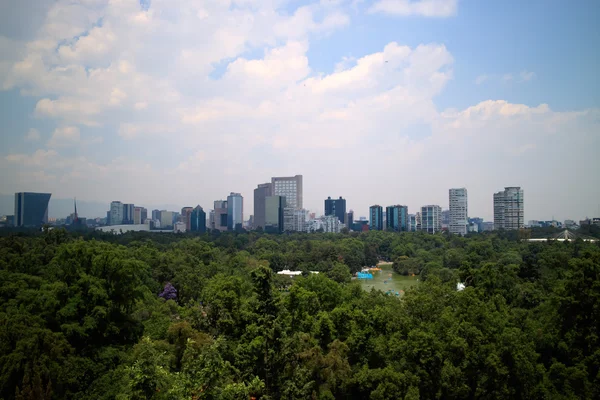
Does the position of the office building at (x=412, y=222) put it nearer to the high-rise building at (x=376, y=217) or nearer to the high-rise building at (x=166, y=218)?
the high-rise building at (x=376, y=217)

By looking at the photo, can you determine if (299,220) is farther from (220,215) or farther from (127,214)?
(127,214)

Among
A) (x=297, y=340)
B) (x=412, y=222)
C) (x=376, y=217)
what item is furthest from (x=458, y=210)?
(x=297, y=340)

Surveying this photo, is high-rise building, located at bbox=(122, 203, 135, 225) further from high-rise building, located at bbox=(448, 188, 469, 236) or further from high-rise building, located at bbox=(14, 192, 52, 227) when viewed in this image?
high-rise building, located at bbox=(448, 188, 469, 236)

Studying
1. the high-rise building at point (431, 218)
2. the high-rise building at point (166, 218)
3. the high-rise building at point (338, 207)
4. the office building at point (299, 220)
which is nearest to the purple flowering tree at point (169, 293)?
the office building at point (299, 220)

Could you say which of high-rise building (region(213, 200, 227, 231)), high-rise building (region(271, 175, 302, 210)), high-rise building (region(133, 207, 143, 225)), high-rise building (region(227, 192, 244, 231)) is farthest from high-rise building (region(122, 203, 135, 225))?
high-rise building (region(271, 175, 302, 210))

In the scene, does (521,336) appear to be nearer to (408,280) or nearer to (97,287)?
(97,287)

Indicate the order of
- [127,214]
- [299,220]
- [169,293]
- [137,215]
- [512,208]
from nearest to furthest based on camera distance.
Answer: [169,293] < [512,208] < [299,220] < [127,214] < [137,215]

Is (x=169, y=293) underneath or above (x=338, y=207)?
underneath
